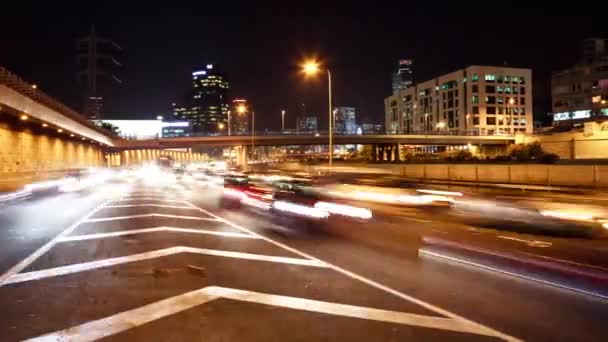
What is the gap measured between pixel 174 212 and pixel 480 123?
13088 centimetres

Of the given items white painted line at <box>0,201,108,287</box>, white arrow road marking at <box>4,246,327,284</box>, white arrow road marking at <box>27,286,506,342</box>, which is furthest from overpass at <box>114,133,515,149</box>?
white arrow road marking at <box>27,286,506,342</box>

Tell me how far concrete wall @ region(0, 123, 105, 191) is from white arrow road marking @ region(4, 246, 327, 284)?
26.2m

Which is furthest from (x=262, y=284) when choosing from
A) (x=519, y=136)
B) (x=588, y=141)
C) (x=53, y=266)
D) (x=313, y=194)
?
(x=519, y=136)

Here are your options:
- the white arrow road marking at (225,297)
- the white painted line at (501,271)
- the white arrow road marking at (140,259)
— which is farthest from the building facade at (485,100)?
the white arrow road marking at (225,297)

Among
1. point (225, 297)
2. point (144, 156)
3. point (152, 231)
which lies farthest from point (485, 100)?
point (225, 297)

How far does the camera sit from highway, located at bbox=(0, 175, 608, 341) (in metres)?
6.37

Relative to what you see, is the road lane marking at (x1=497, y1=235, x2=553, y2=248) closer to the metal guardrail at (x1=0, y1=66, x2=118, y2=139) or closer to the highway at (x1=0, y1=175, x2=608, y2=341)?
the highway at (x1=0, y1=175, x2=608, y2=341)

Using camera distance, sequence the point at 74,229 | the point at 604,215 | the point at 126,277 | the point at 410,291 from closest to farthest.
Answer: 1. the point at 410,291
2. the point at 126,277
3. the point at 604,215
4. the point at 74,229

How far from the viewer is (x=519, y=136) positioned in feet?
318

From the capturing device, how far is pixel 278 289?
27.6 feet

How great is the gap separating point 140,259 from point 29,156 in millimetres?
38153

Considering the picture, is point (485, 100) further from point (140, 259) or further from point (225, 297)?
point (225, 297)

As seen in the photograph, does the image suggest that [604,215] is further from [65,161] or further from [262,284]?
[65,161]

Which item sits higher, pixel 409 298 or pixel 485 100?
pixel 485 100
